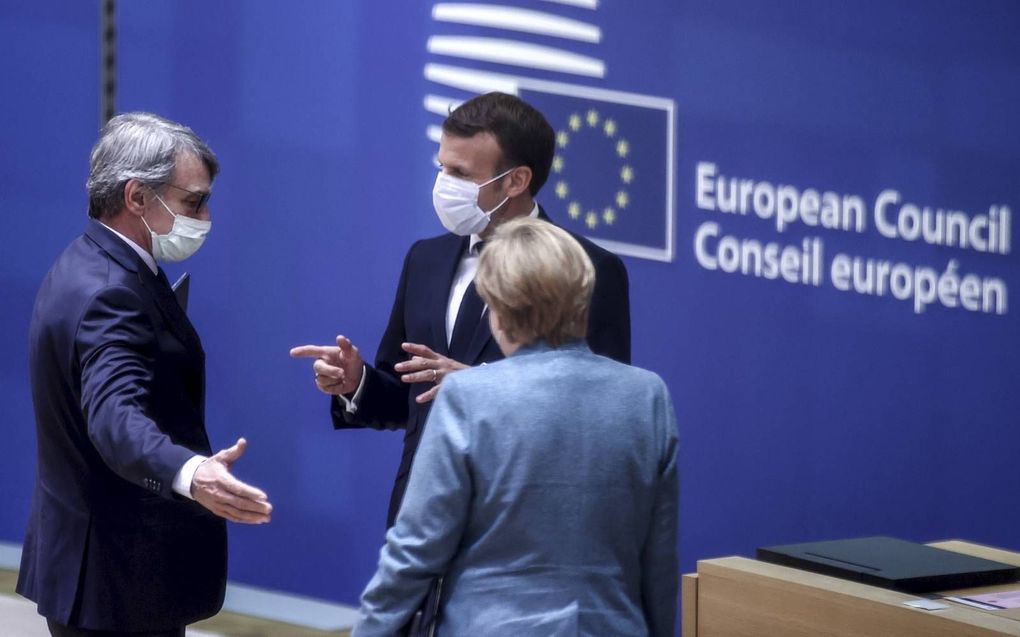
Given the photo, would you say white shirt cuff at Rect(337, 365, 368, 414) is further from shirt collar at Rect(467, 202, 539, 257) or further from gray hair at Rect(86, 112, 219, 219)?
gray hair at Rect(86, 112, 219, 219)

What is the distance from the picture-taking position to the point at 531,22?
4828 millimetres

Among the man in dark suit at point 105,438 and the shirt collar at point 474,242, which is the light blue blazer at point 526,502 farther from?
the shirt collar at point 474,242

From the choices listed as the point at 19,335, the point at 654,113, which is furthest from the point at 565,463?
the point at 19,335

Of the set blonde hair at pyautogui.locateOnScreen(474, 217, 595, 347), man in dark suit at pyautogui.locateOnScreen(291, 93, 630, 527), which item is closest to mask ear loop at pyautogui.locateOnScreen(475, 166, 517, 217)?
man in dark suit at pyautogui.locateOnScreen(291, 93, 630, 527)

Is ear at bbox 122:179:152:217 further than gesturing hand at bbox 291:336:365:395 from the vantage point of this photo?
No

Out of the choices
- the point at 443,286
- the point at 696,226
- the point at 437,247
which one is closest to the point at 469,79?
the point at 696,226

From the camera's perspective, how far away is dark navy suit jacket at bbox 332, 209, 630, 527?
2.89 meters

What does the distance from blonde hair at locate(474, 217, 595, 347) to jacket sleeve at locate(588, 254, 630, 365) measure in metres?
0.64

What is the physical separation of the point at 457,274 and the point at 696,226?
203cm

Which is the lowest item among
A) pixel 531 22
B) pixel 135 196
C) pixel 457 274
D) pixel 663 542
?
pixel 663 542

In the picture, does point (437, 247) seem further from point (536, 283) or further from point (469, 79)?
point (469, 79)

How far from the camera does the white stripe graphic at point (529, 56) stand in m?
4.82

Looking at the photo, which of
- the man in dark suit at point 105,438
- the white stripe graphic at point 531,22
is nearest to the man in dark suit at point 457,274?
the man in dark suit at point 105,438

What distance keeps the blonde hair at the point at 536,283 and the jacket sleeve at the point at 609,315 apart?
0.64 m
